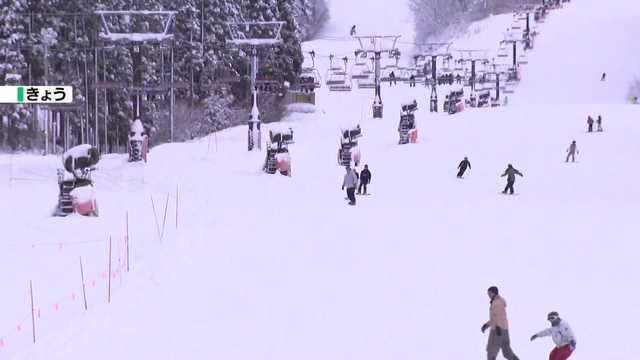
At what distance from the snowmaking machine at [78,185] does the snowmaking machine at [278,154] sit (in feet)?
31.1

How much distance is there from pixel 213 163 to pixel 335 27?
375 ft

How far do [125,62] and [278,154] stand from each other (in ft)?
59.9

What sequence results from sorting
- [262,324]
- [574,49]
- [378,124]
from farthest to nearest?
[574,49] < [378,124] < [262,324]

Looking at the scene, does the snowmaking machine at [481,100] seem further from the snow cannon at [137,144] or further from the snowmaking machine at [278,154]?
the snow cannon at [137,144]

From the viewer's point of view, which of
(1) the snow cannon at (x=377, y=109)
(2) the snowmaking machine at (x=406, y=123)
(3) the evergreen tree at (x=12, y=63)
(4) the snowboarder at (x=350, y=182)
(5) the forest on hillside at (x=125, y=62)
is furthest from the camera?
(1) the snow cannon at (x=377, y=109)

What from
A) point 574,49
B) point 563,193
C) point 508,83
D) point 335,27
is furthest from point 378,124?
point 335,27

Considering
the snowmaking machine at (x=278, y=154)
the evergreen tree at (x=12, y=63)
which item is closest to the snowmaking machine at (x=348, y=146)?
the snowmaking machine at (x=278, y=154)

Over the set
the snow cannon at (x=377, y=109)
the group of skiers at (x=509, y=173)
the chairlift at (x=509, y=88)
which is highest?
the chairlift at (x=509, y=88)

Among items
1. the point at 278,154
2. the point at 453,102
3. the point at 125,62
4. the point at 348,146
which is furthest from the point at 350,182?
the point at 453,102

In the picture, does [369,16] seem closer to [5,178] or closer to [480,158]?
[480,158]

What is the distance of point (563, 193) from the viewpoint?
33.2 m

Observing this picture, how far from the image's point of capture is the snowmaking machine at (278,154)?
31.4 m

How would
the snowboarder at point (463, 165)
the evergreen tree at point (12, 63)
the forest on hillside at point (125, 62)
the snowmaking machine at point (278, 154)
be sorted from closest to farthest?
the snowmaking machine at point (278, 154), the snowboarder at point (463, 165), the evergreen tree at point (12, 63), the forest on hillside at point (125, 62)

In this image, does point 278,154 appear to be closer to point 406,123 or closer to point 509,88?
point 406,123
